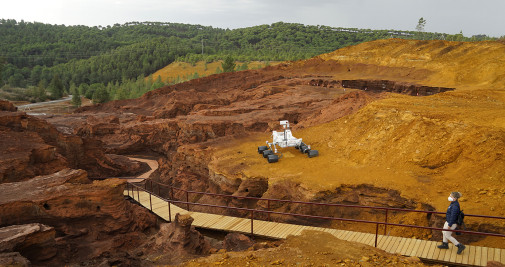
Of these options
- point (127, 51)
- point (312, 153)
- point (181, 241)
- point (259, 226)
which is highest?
point (127, 51)

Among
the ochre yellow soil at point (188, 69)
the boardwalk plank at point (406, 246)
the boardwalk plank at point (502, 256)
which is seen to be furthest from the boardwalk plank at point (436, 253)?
the ochre yellow soil at point (188, 69)

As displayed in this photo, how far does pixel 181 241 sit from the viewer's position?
411 inches

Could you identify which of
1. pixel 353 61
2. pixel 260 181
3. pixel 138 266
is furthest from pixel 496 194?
pixel 353 61

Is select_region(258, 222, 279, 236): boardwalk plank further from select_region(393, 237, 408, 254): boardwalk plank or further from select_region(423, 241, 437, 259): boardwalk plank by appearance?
select_region(423, 241, 437, 259): boardwalk plank

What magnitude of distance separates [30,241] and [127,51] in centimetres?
12520

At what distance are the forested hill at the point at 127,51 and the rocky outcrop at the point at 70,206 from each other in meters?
75.7

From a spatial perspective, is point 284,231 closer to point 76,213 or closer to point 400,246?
point 400,246

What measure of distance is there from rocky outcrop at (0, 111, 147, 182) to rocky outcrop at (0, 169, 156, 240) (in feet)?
15.0

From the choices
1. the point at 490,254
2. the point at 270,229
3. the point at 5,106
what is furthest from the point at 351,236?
the point at 5,106

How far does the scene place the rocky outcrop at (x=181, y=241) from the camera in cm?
1040

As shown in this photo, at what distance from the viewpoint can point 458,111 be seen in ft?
53.9

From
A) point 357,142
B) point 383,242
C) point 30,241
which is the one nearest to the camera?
point 30,241

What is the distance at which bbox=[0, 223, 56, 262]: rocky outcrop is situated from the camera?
26.9 ft

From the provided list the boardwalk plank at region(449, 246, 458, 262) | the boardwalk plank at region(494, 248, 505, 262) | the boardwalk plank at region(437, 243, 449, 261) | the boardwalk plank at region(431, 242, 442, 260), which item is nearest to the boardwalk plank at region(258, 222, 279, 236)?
the boardwalk plank at region(431, 242, 442, 260)
